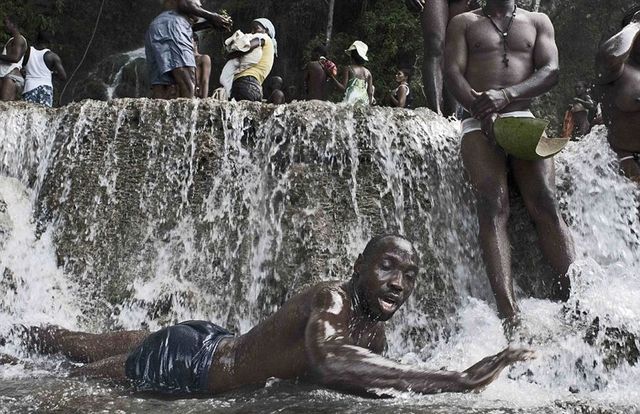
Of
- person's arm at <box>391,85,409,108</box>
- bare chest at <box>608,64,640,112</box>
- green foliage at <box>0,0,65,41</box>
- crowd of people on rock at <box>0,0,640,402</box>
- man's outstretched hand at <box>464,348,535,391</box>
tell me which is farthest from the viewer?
green foliage at <box>0,0,65,41</box>

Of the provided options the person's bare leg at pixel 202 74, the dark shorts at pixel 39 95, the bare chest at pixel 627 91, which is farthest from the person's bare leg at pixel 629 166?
the dark shorts at pixel 39 95

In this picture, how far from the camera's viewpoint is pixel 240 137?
21.3 ft

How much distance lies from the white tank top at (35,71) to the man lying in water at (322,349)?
6.52 meters

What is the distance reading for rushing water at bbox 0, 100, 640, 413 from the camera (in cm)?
594

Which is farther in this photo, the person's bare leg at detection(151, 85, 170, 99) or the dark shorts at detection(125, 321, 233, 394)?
the person's bare leg at detection(151, 85, 170, 99)

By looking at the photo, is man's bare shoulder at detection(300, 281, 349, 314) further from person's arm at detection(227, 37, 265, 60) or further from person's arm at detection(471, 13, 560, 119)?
person's arm at detection(227, 37, 265, 60)

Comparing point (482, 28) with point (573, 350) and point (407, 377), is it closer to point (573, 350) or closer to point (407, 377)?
point (573, 350)

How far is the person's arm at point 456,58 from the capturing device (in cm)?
568

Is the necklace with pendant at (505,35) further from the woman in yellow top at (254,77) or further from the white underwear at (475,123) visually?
the woman in yellow top at (254,77)

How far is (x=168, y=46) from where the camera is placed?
8.16 meters

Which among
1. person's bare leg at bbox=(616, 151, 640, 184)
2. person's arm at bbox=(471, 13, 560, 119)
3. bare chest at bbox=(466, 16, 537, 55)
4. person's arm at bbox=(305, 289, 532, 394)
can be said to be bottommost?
person's arm at bbox=(305, 289, 532, 394)

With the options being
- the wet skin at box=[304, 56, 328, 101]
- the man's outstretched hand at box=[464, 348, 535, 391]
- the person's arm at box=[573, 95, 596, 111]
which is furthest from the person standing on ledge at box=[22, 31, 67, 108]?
the man's outstretched hand at box=[464, 348, 535, 391]

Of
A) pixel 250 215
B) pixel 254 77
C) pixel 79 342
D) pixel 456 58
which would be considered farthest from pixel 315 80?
pixel 79 342

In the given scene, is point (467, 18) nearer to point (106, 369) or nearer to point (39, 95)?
point (106, 369)
